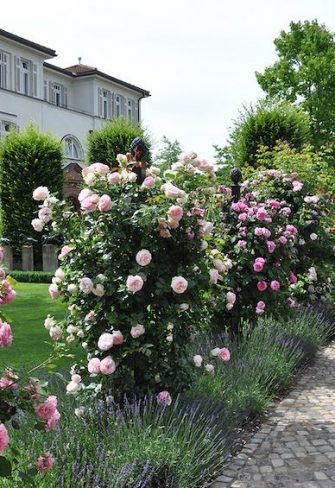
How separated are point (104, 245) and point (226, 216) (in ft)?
10.9

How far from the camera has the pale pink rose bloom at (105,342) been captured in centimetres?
388

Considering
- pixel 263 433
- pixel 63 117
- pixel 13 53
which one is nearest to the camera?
pixel 263 433

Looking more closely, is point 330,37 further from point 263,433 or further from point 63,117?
point 263,433

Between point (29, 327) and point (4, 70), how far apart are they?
23.2 m

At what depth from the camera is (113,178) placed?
4.17 m

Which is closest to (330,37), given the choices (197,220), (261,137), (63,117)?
(63,117)

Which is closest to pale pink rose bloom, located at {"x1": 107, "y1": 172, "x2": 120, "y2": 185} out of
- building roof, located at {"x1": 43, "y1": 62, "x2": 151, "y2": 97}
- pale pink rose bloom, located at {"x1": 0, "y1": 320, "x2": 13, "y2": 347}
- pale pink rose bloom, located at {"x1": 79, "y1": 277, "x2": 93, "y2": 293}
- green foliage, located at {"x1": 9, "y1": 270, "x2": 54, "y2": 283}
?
pale pink rose bloom, located at {"x1": 79, "y1": 277, "x2": 93, "y2": 293}

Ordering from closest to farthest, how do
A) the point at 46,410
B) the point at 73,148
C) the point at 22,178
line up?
the point at 46,410
the point at 22,178
the point at 73,148

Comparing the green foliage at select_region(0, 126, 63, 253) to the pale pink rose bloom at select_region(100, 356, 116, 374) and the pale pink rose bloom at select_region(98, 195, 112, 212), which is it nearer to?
the pale pink rose bloom at select_region(98, 195, 112, 212)

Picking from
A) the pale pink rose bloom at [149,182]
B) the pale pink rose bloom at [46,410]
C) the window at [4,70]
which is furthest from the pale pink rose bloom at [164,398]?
the window at [4,70]

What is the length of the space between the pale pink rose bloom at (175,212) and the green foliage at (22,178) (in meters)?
16.0

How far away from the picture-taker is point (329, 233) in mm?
9867

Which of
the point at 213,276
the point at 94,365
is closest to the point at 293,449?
the point at 213,276

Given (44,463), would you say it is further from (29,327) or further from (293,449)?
(29,327)
